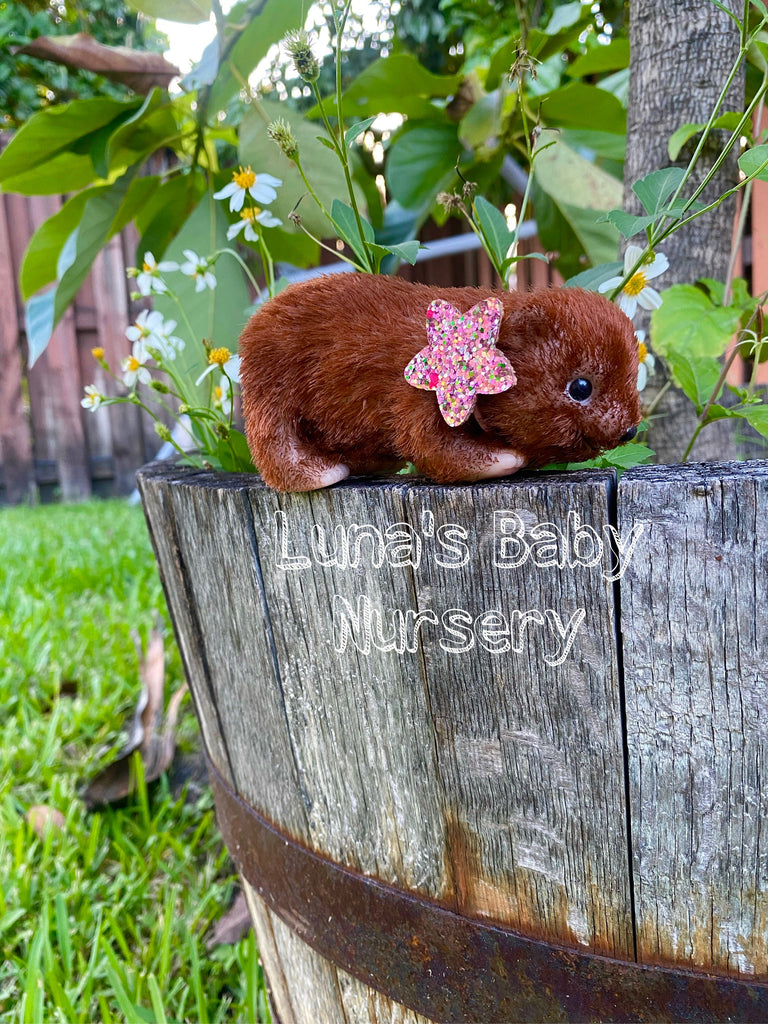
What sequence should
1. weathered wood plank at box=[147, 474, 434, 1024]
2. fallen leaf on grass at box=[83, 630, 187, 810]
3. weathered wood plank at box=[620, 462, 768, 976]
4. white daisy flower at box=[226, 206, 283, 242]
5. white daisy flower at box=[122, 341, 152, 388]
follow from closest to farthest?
1. weathered wood plank at box=[620, 462, 768, 976]
2. weathered wood plank at box=[147, 474, 434, 1024]
3. white daisy flower at box=[226, 206, 283, 242]
4. white daisy flower at box=[122, 341, 152, 388]
5. fallen leaf on grass at box=[83, 630, 187, 810]

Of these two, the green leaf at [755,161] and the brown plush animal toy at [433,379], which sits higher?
the green leaf at [755,161]

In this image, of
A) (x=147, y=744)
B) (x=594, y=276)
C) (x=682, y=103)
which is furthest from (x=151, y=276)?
(x=147, y=744)

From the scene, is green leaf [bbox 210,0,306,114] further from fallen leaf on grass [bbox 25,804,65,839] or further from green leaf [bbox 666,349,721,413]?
fallen leaf on grass [bbox 25,804,65,839]

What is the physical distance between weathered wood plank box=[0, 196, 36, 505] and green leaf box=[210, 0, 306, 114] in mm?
4318

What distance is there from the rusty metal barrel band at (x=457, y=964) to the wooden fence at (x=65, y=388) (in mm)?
4402

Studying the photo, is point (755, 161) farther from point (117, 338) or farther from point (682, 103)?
point (117, 338)

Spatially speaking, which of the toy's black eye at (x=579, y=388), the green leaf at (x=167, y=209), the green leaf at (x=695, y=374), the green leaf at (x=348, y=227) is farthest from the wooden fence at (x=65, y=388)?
the toy's black eye at (x=579, y=388)

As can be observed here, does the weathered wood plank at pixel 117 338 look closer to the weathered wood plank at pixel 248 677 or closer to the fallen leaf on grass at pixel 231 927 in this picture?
the fallen leaf on grass at pixel 231 927

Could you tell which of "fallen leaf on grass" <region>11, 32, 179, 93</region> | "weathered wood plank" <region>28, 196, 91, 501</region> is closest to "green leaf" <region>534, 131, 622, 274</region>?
"fallen leaf on grass" <region>11, 32, 179, 93</region>

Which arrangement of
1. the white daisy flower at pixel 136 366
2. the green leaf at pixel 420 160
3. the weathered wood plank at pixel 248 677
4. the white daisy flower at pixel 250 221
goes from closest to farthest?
1. the weathered wood plank at pixel 248 677
2. the white daisy flower at pixel 250 221
3. the white daisy flower at pixel 136 366
4. the green leaf at pixel 420 160

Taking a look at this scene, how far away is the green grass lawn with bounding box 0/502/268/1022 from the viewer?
1135mm

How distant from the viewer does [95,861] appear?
141 centimetres

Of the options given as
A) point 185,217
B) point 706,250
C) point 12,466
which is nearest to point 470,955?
point 706,250

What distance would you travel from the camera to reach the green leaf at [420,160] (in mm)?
1463
